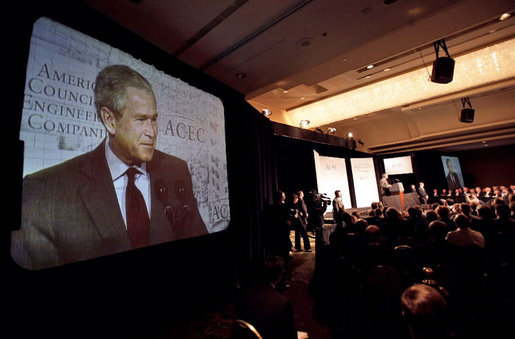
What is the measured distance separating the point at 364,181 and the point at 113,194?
395 inches

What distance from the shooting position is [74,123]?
81.6 inches

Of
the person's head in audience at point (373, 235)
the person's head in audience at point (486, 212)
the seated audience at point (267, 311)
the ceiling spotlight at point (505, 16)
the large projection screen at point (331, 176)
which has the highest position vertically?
the ceiling spotlight at point (505, 16)

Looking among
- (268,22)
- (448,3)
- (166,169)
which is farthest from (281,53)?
(166,169)

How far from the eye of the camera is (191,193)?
3.12 meters

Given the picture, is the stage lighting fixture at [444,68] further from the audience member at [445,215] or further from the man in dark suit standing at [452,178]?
the man in dark suit standing at [452,178]

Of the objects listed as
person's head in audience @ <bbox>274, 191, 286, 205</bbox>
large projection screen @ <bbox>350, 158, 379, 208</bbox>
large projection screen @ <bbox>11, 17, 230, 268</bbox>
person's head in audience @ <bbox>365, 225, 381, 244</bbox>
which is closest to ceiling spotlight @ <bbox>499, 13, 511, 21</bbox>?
person's head in audience @ <bbox>365, 225, 381, 244</bbox>

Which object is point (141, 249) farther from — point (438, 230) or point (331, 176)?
point (331, 176)

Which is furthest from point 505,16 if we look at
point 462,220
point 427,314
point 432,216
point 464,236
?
point 427,314

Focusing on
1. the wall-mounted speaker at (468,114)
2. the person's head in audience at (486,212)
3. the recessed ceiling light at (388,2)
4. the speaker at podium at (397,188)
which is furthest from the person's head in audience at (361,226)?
the speaker at podium at (397,188)

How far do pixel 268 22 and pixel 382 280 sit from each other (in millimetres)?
3173

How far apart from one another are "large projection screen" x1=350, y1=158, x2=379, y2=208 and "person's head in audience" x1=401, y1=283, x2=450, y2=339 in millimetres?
9227

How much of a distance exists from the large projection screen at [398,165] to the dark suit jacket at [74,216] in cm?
1245

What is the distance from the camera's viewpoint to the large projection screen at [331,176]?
843 centimetres

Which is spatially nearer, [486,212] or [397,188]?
[486,212]
